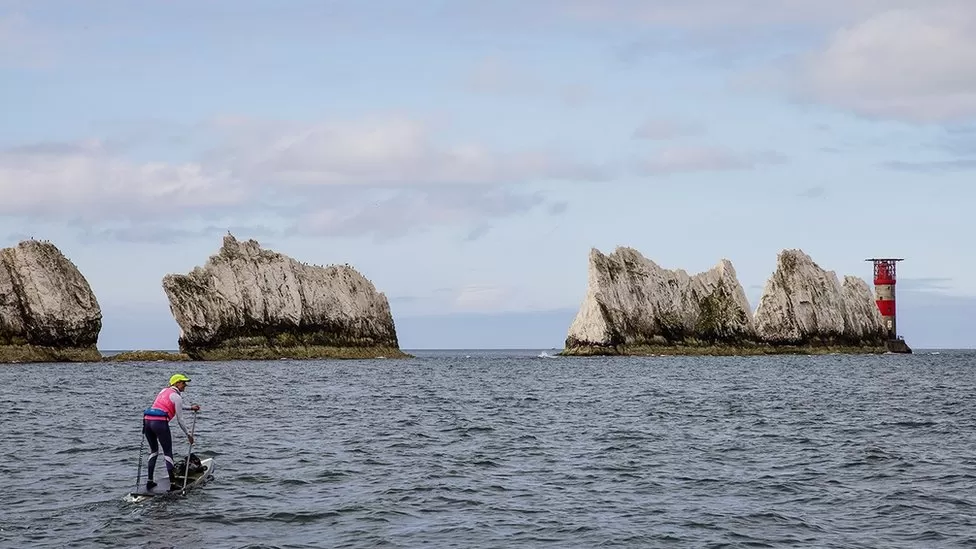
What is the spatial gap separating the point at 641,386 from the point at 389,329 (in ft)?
246

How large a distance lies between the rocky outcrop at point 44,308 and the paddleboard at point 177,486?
8807cm

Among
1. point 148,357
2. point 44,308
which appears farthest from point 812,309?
point 44,308

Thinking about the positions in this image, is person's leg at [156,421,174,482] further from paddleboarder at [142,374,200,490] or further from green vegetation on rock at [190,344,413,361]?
green vegetation on rock at [190,344,413,361]

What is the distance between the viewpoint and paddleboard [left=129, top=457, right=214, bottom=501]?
866 inches

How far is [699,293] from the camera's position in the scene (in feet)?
461

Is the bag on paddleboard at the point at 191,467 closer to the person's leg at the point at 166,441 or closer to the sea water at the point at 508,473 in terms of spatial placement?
the person's leg at the point at 166,441

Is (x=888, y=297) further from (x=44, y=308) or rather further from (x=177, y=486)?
(x=177, y=486)

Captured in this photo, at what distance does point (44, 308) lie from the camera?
105 m

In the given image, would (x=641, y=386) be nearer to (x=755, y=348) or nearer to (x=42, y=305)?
(x=42, y=305)

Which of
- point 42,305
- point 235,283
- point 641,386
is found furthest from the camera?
point 235,283

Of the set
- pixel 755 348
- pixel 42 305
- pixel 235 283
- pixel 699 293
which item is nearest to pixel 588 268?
pixel 699 293

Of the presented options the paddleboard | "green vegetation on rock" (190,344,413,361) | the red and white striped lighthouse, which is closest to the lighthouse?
the red and white striped lighthouse

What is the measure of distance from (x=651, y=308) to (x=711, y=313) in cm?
928

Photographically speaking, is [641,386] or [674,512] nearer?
[674,512]
